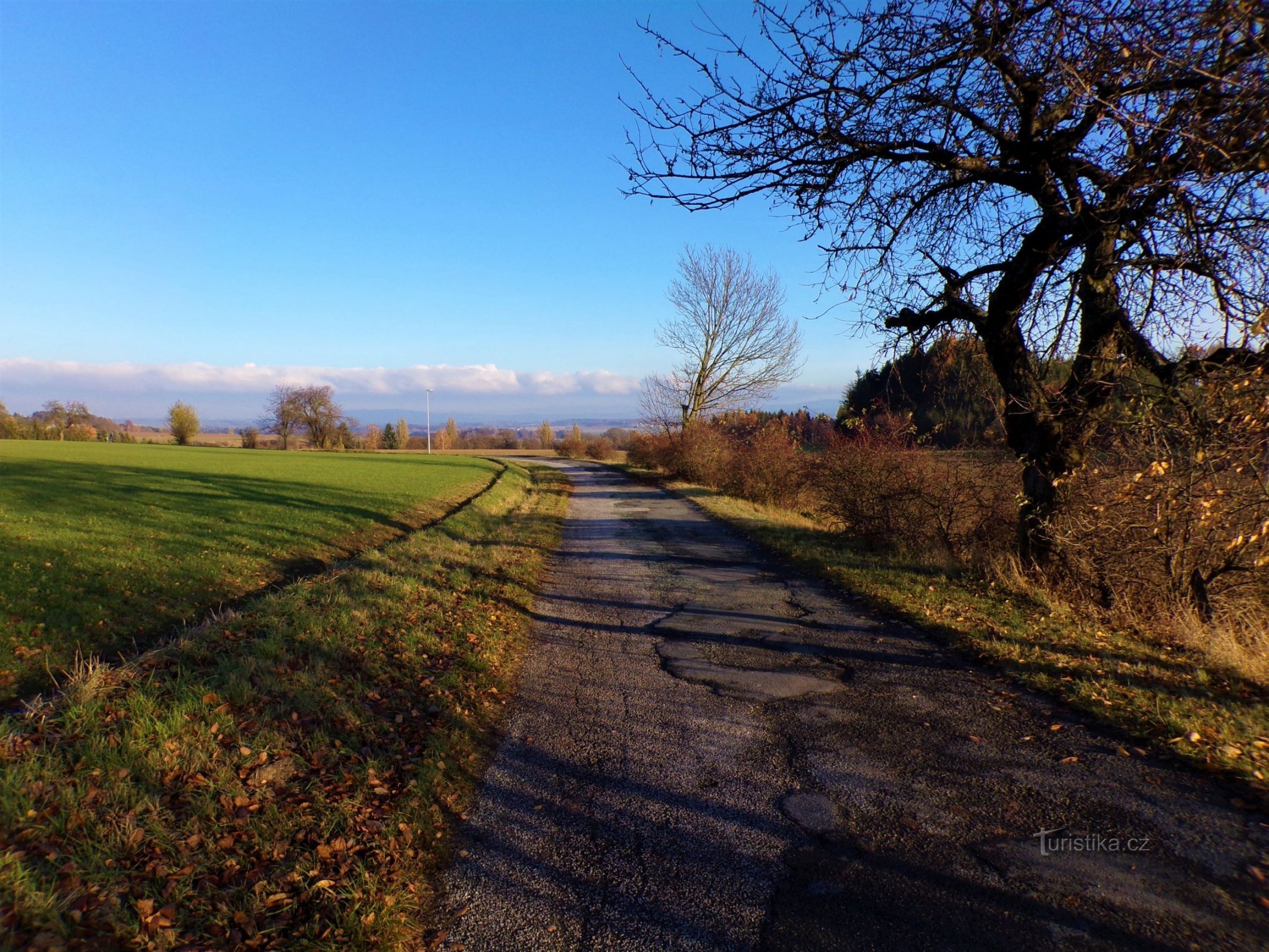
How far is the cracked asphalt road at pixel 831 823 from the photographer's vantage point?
268cm

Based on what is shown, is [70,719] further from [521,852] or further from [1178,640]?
[1178,640]

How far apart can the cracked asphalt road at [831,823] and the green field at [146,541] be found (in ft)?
14.9

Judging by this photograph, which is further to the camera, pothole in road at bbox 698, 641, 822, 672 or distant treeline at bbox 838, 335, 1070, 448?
distant treeline at bbox 838, 335, 1070, 448

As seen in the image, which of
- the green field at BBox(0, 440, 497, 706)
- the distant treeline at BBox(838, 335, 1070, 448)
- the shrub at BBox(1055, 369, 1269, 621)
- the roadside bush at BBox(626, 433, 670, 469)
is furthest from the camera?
the roadside bush at BBox(626, 433, 670, 469)

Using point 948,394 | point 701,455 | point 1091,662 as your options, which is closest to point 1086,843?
point 1091,662

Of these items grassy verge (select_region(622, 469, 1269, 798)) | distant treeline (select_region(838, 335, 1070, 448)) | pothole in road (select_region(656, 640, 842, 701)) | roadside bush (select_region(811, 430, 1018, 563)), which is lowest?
pothole in road (select_region(656, 640, 842, 701))

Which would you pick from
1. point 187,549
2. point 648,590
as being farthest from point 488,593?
point 187,549

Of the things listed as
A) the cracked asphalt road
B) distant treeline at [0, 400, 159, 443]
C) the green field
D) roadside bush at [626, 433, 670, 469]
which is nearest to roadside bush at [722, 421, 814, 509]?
the green field

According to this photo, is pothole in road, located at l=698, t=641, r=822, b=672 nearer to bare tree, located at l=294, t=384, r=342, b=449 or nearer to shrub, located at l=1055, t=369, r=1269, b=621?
shrub, located at l=1055, t=369, r=1269, b=621

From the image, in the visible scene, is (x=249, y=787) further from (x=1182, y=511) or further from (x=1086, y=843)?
(x=1182, y=511)

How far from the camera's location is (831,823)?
3395 millimetres

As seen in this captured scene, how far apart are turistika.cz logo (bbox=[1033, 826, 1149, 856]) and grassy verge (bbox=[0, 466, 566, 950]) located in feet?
9.93

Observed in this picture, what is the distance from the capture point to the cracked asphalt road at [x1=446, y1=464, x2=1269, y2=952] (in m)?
2.68

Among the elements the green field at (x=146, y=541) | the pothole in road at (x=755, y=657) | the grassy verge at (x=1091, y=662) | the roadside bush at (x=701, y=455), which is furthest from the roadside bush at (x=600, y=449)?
the pothole in road at (x=755, y=657)
